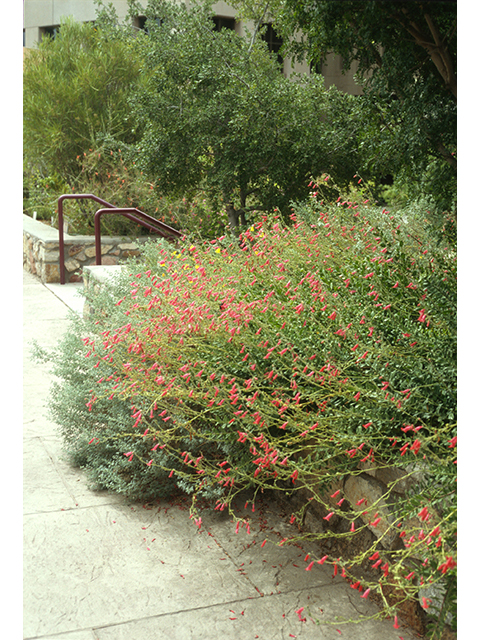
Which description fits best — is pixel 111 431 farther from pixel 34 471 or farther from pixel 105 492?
pixel 34 471

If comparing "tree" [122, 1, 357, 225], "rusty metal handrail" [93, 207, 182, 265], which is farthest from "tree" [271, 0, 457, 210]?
"rusty metal handrail" [93, 207, 182, 265]

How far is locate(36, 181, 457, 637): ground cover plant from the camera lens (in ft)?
7.33

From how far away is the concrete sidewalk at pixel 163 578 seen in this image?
2367 millimetres

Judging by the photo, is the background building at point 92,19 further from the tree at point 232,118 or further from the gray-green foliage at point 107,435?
the gray-green foliage at point 107,435

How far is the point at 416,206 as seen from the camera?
518cm

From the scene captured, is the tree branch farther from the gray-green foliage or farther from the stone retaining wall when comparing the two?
the stone retaining wall

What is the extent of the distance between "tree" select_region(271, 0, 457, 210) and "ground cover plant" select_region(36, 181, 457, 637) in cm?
53

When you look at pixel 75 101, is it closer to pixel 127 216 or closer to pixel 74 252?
pixel 74 252

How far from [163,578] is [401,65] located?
8.95ft

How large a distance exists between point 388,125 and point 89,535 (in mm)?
→ 2890

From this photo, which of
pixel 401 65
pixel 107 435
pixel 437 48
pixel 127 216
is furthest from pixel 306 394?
pixel 127 216

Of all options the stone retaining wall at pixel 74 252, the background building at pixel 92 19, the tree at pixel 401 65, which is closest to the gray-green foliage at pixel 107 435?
the tree at pixel 401 65

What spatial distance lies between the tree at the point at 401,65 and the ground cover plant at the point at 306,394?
20.9 inches

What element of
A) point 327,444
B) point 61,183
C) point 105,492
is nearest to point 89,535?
point 105,492
